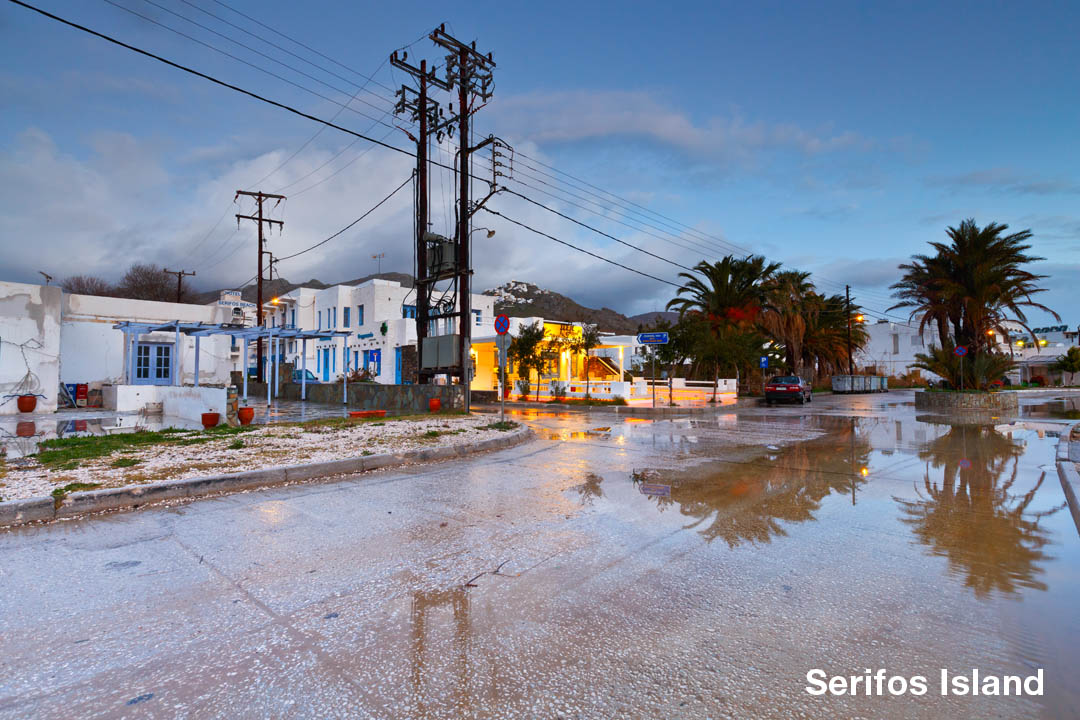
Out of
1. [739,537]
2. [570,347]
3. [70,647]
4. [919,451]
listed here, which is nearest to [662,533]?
[739,537]

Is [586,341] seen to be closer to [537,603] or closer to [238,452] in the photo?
[238,452]

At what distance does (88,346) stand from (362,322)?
60.0 feet

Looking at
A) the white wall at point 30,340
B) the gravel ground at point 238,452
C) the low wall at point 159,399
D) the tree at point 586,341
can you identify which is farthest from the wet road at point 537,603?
the tree at point 586,341

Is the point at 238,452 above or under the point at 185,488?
above

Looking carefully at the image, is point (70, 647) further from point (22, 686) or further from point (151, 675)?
point (151, 675)

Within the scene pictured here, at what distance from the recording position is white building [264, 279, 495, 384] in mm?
37594

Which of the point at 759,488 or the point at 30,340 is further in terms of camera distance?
the point at 30,340

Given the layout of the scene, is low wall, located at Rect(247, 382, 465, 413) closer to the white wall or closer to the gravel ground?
the gravel ground

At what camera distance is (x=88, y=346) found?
91.4 ft

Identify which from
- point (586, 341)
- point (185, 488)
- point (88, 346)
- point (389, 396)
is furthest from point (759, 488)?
point (88, 346)

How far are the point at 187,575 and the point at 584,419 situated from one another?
16.9 m

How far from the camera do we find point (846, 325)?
2223 inches

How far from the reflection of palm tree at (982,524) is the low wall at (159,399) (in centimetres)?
1751

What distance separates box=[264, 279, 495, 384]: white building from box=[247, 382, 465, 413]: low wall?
6.63m
